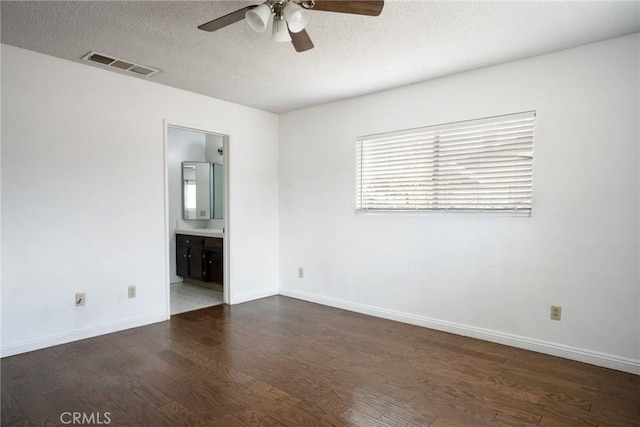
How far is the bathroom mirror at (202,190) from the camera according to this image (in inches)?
230

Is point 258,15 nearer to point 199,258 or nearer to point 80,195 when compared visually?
point 80,195

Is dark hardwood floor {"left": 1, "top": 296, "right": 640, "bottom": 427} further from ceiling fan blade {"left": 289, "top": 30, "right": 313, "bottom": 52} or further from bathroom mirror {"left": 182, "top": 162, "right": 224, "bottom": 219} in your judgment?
bathroom mirror {"left": 182, "top": 162, "right": 224, "bottom": 219}

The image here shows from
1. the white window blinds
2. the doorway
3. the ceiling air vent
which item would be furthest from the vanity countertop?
the ceiling air vent

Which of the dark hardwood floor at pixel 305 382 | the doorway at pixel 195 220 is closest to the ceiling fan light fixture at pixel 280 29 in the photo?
the dark hardwood floor at pixel 305 382

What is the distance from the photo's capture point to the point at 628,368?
2660mm

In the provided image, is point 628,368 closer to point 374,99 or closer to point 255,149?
point 374,99

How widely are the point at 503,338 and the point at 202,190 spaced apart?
4628 mm

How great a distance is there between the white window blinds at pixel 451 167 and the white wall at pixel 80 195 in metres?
1.92

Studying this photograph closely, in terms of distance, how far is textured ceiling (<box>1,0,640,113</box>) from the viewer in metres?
2.30

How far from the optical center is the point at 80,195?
3236 mm

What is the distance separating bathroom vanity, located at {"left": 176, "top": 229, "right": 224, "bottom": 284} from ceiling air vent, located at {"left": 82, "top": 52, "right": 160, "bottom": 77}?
2143mm

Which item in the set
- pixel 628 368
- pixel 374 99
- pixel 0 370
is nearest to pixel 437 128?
pixel 374 99

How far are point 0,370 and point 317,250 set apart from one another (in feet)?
9.98

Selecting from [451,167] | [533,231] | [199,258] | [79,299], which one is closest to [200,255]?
[199,258]
